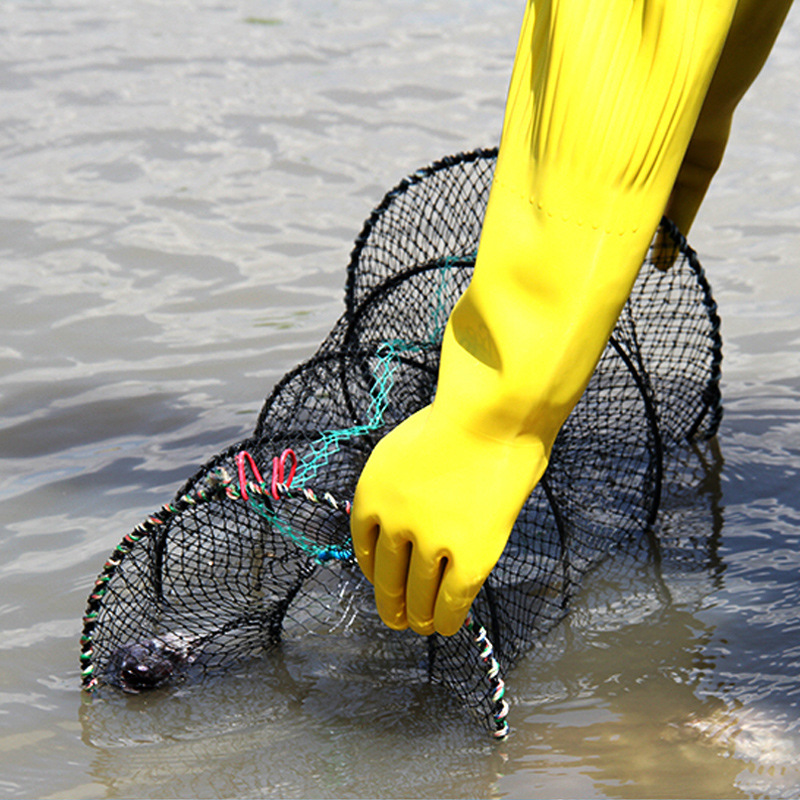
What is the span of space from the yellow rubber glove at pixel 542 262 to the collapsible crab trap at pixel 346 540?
11.0 inches

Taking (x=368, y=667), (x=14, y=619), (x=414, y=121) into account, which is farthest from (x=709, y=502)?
(x=414, y=121)

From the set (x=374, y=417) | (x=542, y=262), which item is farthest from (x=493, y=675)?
(x=542, y=262)

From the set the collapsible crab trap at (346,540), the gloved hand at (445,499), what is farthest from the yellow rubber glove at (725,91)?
the gloved hand at (445,499)

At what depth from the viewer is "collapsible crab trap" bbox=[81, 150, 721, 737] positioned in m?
2.16

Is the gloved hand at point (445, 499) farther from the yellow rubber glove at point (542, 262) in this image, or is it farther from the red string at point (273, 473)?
the red string at point (273, 473)

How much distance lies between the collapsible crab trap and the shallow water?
0.29ft

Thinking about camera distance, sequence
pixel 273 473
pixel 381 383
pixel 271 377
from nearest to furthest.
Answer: pixel 273 473
pixel 381 383
pixel 271 377

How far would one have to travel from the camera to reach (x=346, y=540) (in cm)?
211

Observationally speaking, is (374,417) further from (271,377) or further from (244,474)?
(271,377)

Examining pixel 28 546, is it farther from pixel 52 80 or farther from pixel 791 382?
pixel 52 80

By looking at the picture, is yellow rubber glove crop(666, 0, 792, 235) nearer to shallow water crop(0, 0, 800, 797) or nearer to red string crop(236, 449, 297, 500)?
shallow water crop(0, 0, 800, 797)

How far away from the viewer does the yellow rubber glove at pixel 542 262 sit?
1563 millimetres

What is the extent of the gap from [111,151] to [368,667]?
406 centimetres

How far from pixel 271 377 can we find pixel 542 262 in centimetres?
226
